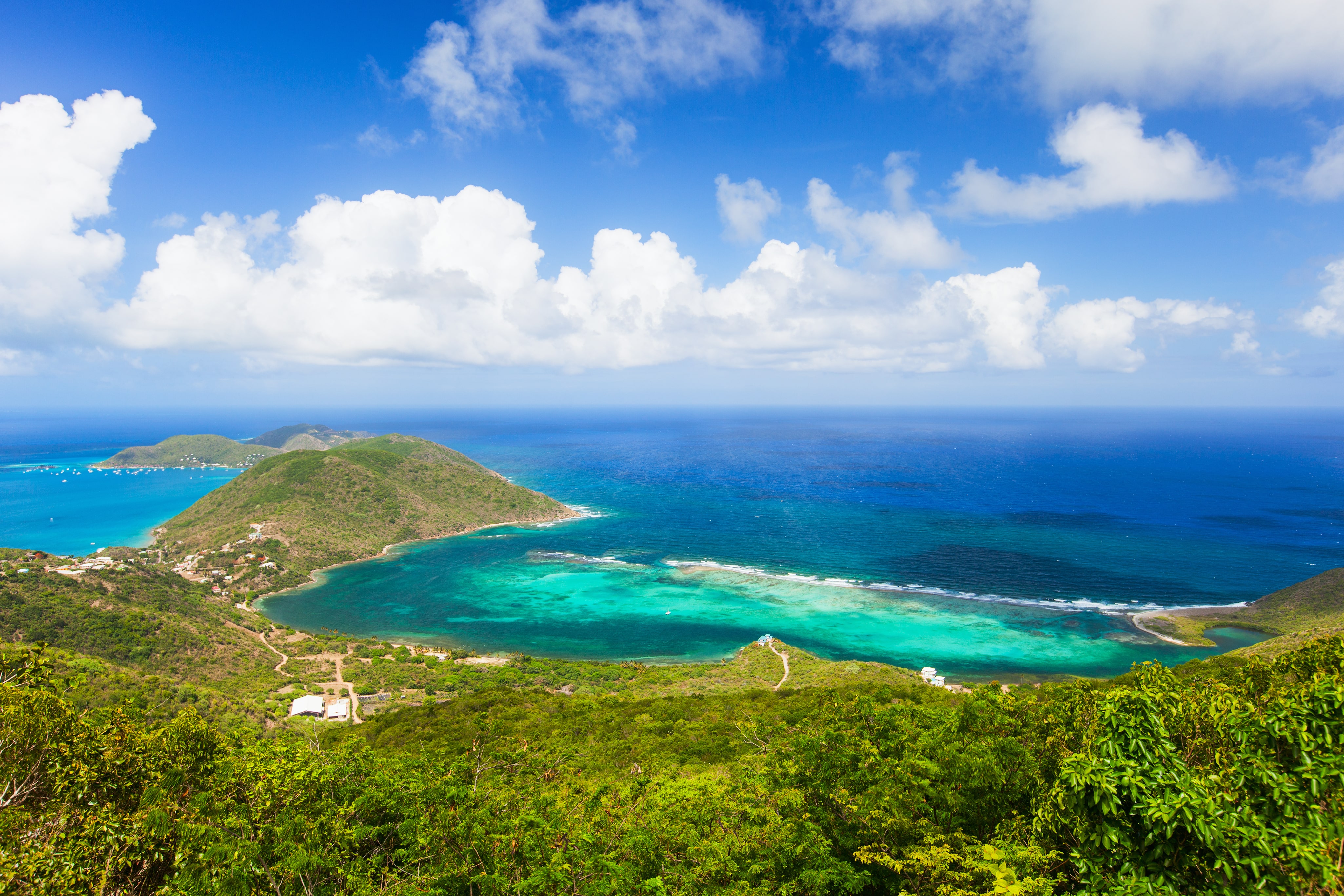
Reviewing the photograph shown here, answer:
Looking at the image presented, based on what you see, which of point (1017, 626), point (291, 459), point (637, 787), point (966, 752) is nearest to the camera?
point (966, 752)

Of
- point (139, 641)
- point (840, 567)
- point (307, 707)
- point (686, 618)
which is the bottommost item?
point (686, 618)

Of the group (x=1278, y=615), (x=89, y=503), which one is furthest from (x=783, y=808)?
(x=89, y=503)

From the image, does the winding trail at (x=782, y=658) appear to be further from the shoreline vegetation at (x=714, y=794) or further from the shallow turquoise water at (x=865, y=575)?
the shoreline vegetation at (x=714, y=794)

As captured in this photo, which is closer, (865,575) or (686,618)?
(686,618)

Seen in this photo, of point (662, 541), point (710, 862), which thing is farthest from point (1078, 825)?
point (662, 541)

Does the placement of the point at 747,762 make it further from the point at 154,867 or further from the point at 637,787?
the point at 154,867

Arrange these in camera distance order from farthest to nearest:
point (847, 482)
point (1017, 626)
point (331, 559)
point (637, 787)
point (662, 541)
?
point (847, 482) < point (662, 541) < point (331, 559) < point (1017, 626) < point (637, 787)

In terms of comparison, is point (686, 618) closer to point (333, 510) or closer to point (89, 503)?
point (333, 510)
